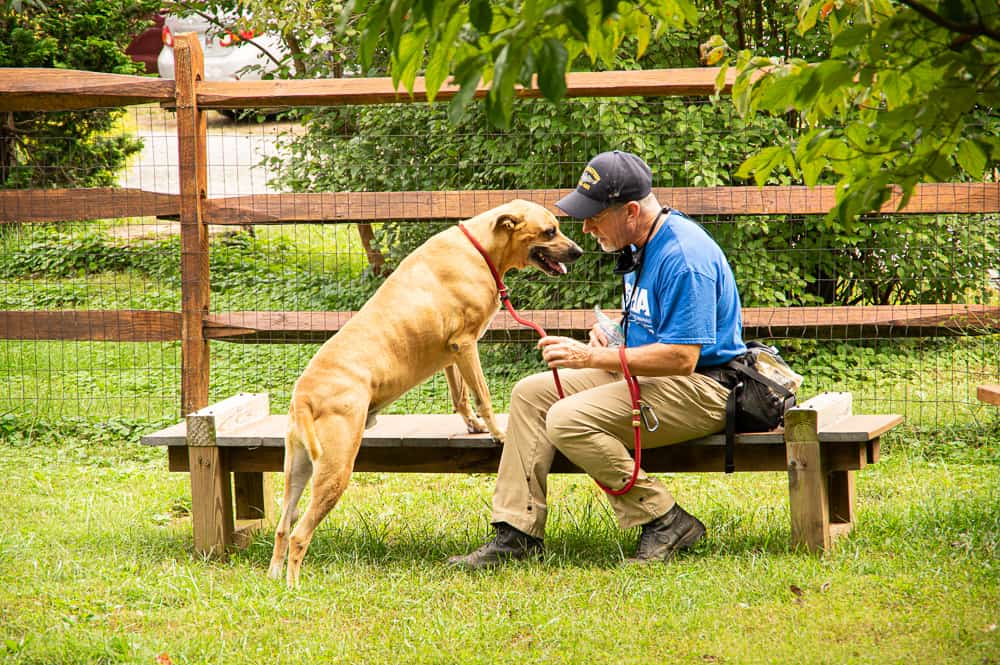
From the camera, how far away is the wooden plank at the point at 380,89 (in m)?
6.15

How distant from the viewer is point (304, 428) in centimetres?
412

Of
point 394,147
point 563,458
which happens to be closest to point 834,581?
point 563,458

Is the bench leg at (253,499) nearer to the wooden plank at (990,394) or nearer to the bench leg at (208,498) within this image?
the bench leg at (208,498)

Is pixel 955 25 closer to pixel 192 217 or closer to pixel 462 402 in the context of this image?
pixel 462 402

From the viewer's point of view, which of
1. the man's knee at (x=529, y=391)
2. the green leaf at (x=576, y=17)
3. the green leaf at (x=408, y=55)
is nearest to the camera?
the green leaf at (x=576, y=17)

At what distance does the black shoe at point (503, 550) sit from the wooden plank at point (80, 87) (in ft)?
12.7

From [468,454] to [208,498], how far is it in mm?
1192

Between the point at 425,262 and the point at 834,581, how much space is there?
2.16m

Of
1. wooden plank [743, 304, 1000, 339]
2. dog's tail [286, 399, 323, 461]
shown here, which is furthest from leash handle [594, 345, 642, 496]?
wooden plank [743, 304, 1000, 339]

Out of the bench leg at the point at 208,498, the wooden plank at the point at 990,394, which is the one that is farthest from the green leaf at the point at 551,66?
the wooden plank at the point at 990,394

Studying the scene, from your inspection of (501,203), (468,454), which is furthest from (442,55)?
(501,203)

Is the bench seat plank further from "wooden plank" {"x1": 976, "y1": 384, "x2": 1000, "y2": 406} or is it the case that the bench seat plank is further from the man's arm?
"wooden plank" {"x1": 976, "y1": 384, "x2": 1000, "y2": 406}

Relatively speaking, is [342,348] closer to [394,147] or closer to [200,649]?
[200,649]

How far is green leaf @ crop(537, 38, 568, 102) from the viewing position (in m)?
1.74
